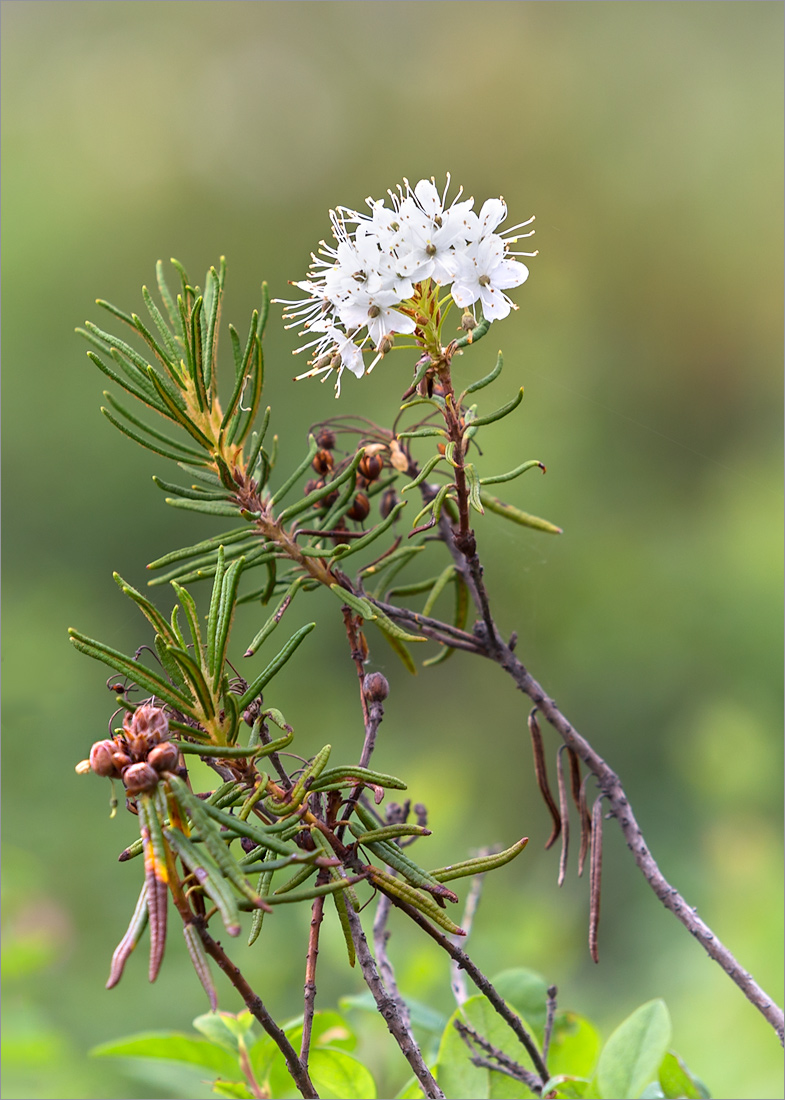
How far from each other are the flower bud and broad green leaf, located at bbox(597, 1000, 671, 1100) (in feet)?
0.63

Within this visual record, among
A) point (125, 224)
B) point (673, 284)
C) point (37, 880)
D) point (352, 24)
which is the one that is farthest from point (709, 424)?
point (37, 880)

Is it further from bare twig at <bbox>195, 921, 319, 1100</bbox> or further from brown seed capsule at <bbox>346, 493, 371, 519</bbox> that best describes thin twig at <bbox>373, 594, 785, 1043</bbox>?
bare twig at <bbox>195, 921, 319, 1100</bbox>

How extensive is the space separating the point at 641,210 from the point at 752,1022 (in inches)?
62.7

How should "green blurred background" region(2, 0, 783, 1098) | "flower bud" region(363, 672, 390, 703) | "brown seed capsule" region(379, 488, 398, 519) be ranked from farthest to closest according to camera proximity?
"green blurred background" region(2, 0, 783, 1098) → "brown seed capsule" region(379, 488, 398, 519) → "flower bud" region(363, 672, 390, 703)

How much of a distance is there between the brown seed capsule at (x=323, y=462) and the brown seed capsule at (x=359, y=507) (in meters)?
0.03

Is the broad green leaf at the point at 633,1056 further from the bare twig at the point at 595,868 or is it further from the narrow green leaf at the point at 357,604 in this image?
the narrow green leaf at the point at 357,604

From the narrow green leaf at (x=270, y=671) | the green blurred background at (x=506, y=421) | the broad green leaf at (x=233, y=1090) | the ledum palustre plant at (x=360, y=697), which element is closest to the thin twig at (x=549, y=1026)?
the ledum palustre plant at (x=360, y=697)

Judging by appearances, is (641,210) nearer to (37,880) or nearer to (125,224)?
(125,224)

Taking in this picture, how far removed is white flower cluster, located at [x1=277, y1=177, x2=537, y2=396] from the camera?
34cm

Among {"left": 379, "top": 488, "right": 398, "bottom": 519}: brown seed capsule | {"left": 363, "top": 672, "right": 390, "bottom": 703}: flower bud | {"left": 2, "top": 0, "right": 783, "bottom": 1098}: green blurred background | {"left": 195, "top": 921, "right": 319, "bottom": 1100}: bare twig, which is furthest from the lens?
{"left": 2, "top": 0, "right": 783, "bottom": 1098}: green blurred background

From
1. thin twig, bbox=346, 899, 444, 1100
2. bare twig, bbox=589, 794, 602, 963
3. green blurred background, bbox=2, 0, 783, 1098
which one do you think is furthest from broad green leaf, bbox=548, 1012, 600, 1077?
green blurred background, bbox=2, 0, 783, 1098

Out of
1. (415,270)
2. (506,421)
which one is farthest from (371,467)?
(506,421)

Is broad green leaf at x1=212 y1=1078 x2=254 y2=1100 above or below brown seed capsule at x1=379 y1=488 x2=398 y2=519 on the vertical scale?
below

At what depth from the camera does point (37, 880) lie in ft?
4.28
